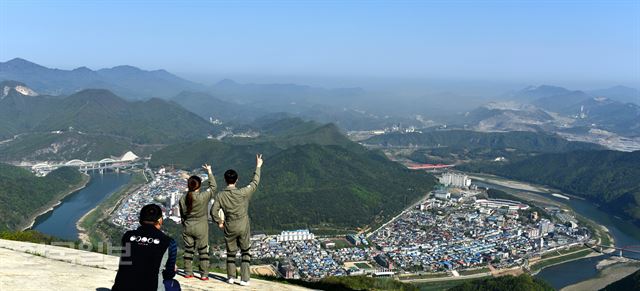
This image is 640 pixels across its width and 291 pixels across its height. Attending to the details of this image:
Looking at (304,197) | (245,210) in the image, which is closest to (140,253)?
(245,210)

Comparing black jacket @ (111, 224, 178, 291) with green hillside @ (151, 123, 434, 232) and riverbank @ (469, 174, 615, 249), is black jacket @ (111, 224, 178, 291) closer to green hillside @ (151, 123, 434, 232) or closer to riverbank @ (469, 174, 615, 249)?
green hillside @ (151, 123, 434, 232)

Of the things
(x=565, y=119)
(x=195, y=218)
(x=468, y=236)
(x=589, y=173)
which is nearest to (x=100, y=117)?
(x=468, y=236)

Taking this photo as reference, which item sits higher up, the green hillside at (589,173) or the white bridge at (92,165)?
the green hillside at (589,173)

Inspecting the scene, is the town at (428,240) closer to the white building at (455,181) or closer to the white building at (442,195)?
the white building at (442,195)

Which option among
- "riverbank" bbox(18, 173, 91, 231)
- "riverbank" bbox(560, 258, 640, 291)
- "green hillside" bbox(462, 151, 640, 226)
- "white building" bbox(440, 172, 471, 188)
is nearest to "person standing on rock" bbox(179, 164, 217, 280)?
"riverbank" bbox(560, 258, 640, 291)

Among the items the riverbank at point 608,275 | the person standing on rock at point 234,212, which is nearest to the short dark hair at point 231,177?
the person standing on rock at point 234,212

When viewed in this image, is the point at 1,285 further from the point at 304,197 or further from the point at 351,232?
the point at 304,197

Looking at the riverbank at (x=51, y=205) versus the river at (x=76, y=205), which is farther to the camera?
the riverbank at (x=51, y=205)
